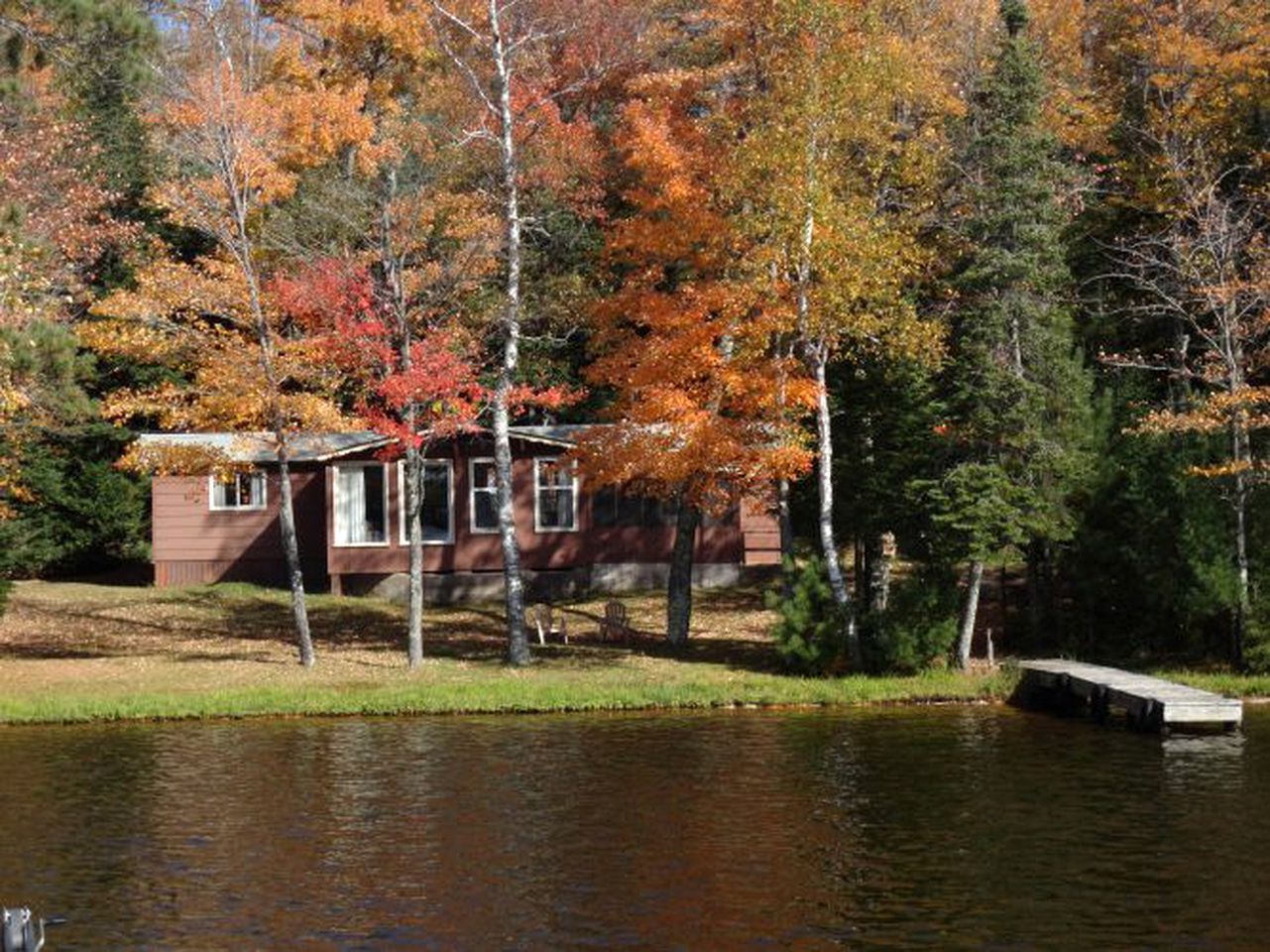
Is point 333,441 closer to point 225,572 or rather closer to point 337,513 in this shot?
point 337,513

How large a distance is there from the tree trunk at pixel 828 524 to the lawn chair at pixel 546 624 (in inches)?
297

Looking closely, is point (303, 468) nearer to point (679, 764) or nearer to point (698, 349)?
point (698, 349)

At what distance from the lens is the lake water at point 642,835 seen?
54.0 feet

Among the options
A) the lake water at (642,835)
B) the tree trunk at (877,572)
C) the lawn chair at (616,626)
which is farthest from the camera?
the lawn chair at (616,626)

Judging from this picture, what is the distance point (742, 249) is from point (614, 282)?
1210 centimetres

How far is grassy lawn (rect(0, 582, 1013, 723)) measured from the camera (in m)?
32.3

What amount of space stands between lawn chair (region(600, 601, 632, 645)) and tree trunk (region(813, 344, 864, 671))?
6449 mm

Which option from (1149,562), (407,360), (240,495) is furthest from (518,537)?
(1149,562)

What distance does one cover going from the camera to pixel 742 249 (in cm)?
3584

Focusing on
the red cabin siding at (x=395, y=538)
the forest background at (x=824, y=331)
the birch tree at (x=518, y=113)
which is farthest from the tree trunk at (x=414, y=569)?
the red cabin siding at (x=395, y=538)

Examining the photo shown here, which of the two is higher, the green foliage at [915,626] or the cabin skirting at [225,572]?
the cabin skirting at [225,572]

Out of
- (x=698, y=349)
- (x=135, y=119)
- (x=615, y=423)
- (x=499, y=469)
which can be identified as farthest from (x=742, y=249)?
(x=135, y=119)

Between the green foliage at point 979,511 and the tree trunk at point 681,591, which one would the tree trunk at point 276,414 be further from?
the green foliage at point 979,511

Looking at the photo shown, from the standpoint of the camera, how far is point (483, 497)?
47062mm
